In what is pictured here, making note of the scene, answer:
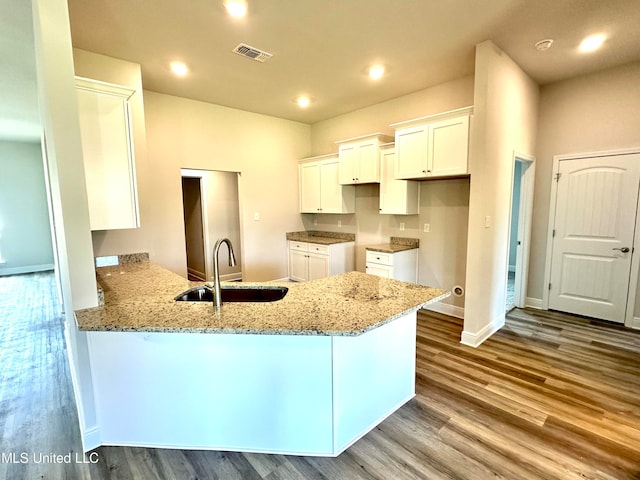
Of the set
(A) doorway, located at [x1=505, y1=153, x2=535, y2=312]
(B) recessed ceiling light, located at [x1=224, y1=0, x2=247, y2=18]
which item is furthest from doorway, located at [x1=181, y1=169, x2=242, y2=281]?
(A) doorway, located at [x1=505, y1=153, x2=535, y2=312]

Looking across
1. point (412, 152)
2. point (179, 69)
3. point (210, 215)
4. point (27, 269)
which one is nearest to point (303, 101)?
point (179, 69)

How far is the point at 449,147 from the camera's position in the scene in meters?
3.33

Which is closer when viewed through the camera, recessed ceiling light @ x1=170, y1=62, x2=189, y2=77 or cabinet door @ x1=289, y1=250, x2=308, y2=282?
recessed ceiling light @ x1=170, y1=62, x2=189, y2=77

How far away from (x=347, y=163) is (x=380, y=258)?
5.07ft

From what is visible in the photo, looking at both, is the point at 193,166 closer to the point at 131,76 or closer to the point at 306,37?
the point at 131,76

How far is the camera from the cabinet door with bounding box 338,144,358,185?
178 inches

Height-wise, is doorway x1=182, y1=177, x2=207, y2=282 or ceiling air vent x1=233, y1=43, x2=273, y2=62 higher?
ceiling air vent x1=233, y1=43, x2=273, y2=62

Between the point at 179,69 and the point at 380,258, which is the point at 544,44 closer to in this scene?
the point at 380,258

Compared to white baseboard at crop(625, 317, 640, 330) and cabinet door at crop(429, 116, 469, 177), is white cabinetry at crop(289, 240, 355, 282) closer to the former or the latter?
cabinet door at crop(429, 116, 469, 177)

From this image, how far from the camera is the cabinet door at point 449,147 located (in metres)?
3.21

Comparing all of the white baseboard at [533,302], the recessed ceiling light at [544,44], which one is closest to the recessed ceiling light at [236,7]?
the recessed ceiling light at [544,44]

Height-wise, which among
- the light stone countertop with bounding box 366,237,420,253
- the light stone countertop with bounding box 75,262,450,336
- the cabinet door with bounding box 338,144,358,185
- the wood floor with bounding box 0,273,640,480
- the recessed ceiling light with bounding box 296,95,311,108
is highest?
the recessed ceiling light with bounding box 296,95,311,108

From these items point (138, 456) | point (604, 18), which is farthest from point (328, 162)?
point (138, 456)

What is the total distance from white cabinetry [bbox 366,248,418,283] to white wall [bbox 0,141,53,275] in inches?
295
